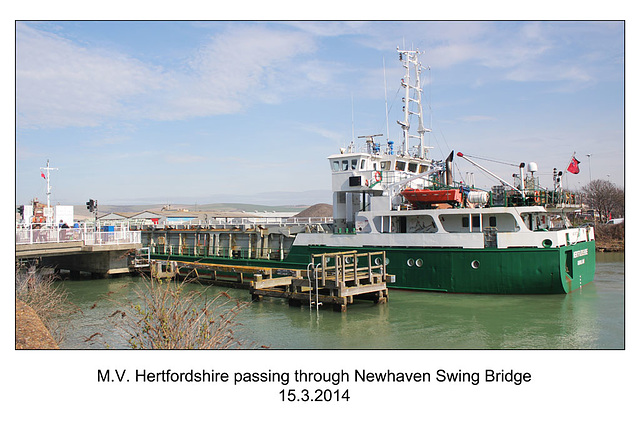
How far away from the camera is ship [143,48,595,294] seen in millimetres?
19734

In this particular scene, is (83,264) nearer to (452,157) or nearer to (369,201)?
(369,201)

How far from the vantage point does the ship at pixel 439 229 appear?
19.7 meters

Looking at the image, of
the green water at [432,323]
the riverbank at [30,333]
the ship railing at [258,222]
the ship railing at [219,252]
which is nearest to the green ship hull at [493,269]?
the green water at [432,323]

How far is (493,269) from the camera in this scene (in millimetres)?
20047

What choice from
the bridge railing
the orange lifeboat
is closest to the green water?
the orange lifeboat

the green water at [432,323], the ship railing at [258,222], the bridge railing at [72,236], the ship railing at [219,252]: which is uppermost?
the ship railing at [258,222]

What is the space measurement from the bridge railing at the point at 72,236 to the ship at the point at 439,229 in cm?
719

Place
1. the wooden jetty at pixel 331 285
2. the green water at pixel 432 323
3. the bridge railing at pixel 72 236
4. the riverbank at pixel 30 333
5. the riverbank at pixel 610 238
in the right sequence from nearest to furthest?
1. the riverbank at pixel 30 333
2. the green water at pixel 432 323
3. the wooden jetty at pixel 331 285
4. the bridge railing at pixel 72 236
5. the riverbank at pixel 610 238

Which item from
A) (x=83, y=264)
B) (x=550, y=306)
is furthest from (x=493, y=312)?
(x=83, y=264)

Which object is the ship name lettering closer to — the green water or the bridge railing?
the green water

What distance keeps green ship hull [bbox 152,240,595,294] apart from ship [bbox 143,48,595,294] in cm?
4

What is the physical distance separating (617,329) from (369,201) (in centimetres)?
1334

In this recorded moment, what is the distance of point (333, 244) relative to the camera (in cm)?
2425

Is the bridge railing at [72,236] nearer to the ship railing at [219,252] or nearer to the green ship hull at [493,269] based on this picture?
the ship railing at [219,252]
